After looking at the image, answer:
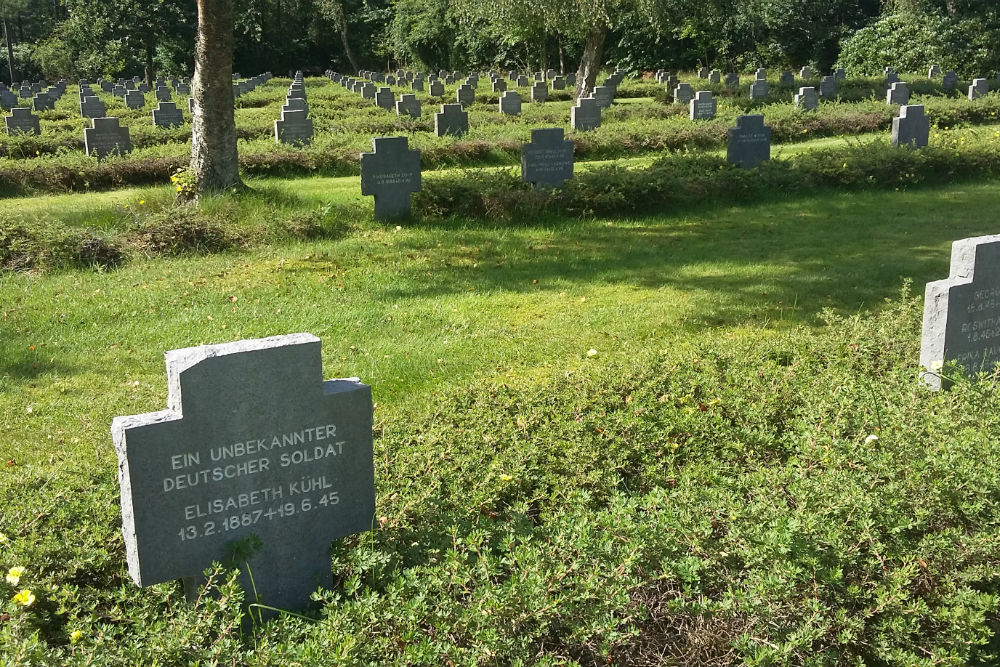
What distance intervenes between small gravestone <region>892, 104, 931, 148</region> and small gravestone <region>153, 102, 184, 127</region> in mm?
16538

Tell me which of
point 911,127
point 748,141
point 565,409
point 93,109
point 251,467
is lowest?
point 565,409

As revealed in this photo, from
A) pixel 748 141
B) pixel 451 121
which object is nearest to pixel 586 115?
pixel 451 121

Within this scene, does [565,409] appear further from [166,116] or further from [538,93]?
[538,93]

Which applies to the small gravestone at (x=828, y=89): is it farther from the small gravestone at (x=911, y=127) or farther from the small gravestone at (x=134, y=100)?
the small gravestone at (x=134, y=100)

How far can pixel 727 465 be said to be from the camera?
5.13 meters

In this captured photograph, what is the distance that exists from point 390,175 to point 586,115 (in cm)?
1038

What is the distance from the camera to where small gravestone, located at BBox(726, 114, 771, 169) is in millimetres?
15656

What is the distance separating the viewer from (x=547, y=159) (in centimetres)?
1388

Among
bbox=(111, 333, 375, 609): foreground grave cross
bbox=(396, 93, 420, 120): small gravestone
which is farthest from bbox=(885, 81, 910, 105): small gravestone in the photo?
bbox=(111, 333, 375, 609): foreground grave cross

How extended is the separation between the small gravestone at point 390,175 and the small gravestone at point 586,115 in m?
9.80

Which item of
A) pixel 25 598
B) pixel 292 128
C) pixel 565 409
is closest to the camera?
pixel 25 598

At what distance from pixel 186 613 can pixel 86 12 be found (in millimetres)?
53253

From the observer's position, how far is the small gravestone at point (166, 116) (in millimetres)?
23219

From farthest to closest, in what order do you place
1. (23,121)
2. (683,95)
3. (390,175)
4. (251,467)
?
(683,95)
(23,121)
(390,175)
(251,467)
